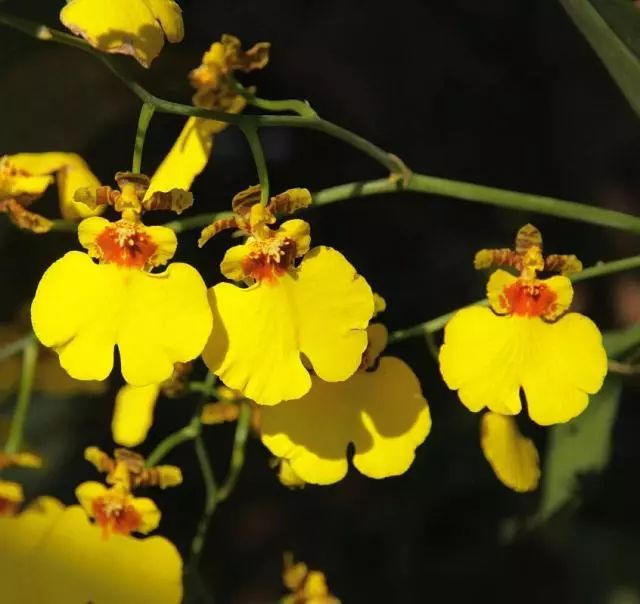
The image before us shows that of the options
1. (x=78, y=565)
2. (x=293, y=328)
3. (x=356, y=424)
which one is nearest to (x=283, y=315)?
(x=293, y=328)

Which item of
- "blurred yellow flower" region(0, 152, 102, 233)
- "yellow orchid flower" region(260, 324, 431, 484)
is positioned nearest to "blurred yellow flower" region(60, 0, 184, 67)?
"blurred yellow flower" region(0, 152, 102, 233)

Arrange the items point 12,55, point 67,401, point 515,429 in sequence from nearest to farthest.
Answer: point 515,429 → point 12,55 → point 67,401

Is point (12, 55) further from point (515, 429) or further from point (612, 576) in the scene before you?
point (612, 576)

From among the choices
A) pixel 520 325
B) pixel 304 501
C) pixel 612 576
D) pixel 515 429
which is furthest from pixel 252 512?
pixel 520 325

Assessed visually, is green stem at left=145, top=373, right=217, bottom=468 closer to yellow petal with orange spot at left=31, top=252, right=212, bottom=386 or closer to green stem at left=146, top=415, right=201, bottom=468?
green stem at left=146, top=415, right=201, bottom=468

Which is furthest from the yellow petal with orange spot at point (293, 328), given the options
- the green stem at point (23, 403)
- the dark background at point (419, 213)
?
the dark background at point (419, 213)

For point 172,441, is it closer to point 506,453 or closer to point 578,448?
point 506,453
